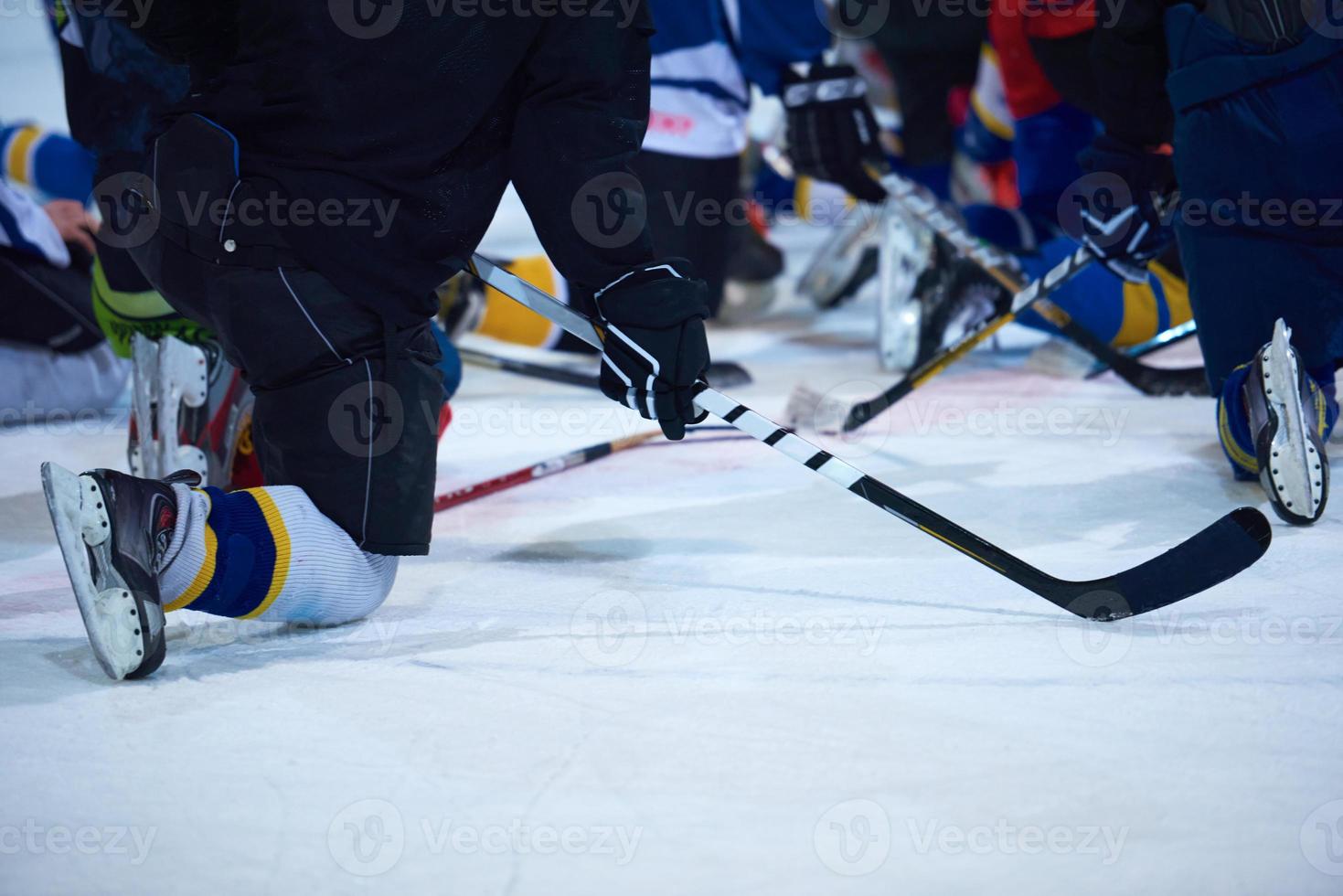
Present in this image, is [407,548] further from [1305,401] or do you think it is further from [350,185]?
[1305,401]

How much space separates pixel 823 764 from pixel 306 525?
52cm

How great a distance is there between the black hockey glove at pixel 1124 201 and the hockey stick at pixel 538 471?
0.67 metres

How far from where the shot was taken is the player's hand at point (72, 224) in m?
2.41

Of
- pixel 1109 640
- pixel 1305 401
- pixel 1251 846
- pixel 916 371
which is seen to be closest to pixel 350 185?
pixel 1109 640

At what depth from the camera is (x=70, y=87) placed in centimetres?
164
